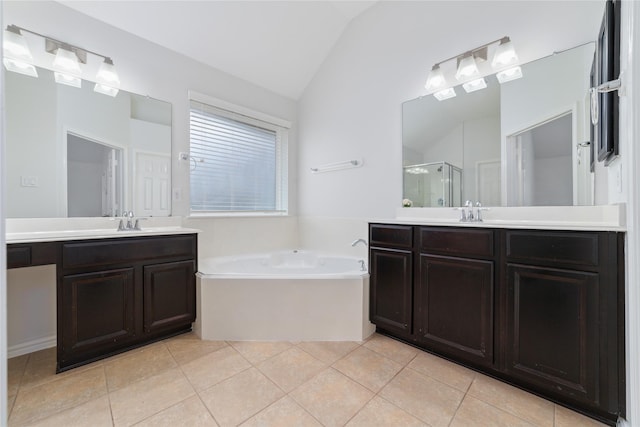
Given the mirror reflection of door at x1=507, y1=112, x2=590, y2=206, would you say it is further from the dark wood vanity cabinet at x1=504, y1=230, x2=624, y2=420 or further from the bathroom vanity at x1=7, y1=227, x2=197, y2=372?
the bathroom vanity at x1=7, y1=227, x2=197, y2=372

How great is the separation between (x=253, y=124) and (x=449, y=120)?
2.05m

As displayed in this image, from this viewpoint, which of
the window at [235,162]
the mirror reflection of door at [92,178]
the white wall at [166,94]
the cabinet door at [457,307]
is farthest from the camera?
the window at [235,162]

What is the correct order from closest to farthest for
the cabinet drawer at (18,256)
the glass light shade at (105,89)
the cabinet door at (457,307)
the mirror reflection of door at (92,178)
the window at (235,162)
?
the cabinet drawer at (18,256)
the cabinet door at (457,307)
the mirror reflection of door at (92,178)
the glass light shade at (105,89)
the window at (235,162)

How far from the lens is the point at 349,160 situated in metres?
2.86

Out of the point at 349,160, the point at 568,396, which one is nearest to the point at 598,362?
the point at 568,396

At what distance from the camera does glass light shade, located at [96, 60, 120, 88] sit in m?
2.10

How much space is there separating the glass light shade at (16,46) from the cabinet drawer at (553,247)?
10.7 feet

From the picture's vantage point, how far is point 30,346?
1.84m

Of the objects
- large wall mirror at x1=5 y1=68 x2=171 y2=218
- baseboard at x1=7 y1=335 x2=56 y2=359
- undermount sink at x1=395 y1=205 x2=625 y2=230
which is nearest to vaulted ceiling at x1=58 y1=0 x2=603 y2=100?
large wall mirror at x1=5 y1=68 x2=171 y2=218

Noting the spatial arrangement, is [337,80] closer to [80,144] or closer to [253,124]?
[253,124]

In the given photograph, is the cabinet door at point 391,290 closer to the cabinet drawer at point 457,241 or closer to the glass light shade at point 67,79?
the cabinet drawer at point 457,241

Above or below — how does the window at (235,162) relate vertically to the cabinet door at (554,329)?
above

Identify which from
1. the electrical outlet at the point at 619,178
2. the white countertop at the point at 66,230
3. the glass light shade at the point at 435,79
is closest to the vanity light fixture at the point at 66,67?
the white countertop at the point at 66,230

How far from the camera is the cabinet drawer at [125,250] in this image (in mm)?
1635
